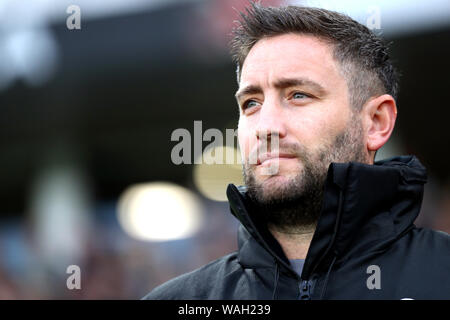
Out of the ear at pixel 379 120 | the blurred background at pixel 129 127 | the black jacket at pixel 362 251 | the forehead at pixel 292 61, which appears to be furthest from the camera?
the blurred background at pixel 129 127

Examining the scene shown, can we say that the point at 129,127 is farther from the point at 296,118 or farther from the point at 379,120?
the point at 296,118

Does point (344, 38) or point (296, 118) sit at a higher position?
point (344, 38)

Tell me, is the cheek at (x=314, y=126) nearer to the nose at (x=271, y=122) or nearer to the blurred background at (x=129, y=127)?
the nose at (x=271, y=122)

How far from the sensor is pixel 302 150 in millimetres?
2201

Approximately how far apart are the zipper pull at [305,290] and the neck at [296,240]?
168mm

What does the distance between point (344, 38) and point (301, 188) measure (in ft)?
2.19

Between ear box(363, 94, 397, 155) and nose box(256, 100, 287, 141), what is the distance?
391mm

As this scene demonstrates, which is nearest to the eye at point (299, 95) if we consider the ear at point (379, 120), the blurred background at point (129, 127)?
the ear at point (379, 120)

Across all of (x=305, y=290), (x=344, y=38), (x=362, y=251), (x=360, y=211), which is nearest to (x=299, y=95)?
(x=344, y=38)

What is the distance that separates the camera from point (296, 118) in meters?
2.23

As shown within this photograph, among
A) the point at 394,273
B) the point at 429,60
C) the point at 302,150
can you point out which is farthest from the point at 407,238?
the point at 429,60

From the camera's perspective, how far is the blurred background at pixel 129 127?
7.09 m


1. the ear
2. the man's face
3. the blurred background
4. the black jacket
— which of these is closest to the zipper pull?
the black jacket

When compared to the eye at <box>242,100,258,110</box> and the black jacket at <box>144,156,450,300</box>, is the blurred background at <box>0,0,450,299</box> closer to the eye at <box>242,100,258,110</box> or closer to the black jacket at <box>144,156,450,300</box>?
the eye at <box>242,100,258,110</box>
